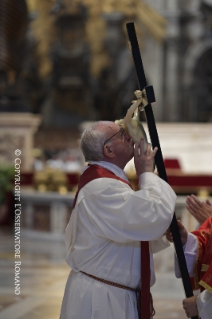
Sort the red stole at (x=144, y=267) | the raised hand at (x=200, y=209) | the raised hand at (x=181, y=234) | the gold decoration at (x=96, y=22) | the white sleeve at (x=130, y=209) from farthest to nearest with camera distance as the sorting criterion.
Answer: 1. the gold decoration at (x=96, y=22)
2. the raised hand at (x=200, y=209)
3. the raised hand at (x=181, y=234)
4. the red stole at (x=144, y=267)
5. the white sleeve at (x=130, y=209)

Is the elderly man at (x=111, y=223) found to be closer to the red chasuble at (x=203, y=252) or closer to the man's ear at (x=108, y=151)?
the man's ear at (x=108, y=151)

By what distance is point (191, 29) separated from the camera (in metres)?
18.0

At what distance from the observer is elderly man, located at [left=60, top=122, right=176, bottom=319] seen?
2604mm

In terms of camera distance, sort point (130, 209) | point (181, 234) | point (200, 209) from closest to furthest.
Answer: point (130, 209), point (181, 234), point (200, 209)

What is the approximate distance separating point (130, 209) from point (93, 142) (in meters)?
0.37

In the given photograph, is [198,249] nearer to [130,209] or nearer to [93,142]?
[130,209]

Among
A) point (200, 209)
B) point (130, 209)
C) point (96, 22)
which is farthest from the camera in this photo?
point (96, 22)

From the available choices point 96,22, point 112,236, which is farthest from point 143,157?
point 96,22

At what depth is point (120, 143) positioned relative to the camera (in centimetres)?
276

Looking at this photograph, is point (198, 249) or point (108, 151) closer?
point (108, 151)

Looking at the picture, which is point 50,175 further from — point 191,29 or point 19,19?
point 191,29

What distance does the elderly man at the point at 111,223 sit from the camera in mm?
2604

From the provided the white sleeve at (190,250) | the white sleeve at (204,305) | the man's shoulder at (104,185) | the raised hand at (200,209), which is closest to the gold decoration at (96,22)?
the raised hand at (200,209)

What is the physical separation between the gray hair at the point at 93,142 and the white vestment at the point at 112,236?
6cm
